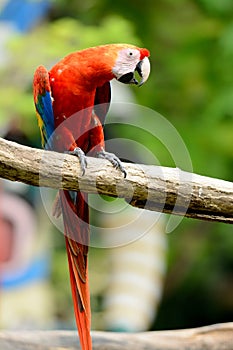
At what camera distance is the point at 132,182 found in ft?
4.02

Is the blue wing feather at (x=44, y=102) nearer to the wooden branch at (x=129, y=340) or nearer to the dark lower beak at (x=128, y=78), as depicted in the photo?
the dark lower beak at (x=128, y=78)

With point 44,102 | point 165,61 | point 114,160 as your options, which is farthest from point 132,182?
point 165,61

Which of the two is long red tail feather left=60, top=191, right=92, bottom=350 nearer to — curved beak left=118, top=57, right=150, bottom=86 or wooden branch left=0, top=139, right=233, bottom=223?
wooden branch left=0, top=139, right=233, bottom=223

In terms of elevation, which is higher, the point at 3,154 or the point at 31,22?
the point at 31,22

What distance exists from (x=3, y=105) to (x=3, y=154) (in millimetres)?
1008

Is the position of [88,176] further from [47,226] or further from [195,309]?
[195,309]

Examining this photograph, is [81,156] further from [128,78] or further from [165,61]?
[165,61]

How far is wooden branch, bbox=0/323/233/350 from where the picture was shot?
151 cm

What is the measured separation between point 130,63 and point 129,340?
639 mm

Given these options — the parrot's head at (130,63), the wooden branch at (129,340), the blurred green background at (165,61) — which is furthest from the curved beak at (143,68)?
the blurred green background at (165,61)

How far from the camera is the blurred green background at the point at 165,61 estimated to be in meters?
2.19

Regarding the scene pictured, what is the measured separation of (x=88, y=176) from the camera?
1.20m

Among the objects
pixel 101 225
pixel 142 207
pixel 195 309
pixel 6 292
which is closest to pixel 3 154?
pixel 142 207

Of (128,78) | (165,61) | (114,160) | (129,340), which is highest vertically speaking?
(165,61)
